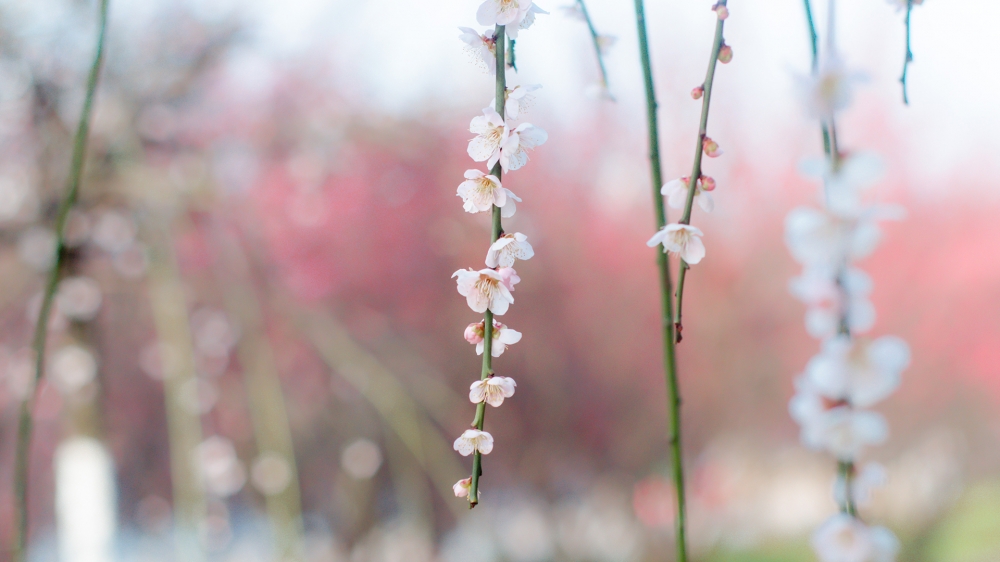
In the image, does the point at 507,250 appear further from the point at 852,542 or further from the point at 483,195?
the point at 852,542

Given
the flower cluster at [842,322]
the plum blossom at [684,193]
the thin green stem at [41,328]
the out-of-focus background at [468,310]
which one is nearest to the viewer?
the flower cluster at [842,322]

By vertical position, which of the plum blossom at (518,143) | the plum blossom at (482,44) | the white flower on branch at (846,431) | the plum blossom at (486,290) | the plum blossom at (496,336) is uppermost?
the plum blossom at (482,44)

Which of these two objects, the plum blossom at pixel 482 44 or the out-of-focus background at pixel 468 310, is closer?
the plum blossom at pixel 482 44

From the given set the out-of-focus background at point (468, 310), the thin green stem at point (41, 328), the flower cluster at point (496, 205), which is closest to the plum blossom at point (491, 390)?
the flower cluster at point (496, 205)

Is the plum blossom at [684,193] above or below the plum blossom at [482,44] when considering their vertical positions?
below

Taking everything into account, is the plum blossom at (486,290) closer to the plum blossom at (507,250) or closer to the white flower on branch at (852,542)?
the plum blossom at (507,250)

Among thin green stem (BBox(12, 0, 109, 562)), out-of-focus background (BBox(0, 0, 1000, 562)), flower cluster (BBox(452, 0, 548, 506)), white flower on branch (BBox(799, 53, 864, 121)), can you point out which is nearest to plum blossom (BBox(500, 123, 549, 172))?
flower cluster (BBox(452, 0, 548, 506))

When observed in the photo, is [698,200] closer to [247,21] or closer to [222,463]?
[247,21]

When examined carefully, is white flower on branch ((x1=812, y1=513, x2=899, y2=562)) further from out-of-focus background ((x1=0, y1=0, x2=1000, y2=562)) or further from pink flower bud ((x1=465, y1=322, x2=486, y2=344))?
out-of-focus background ((x1=0, y1=0, x2=1000, y2=562))
